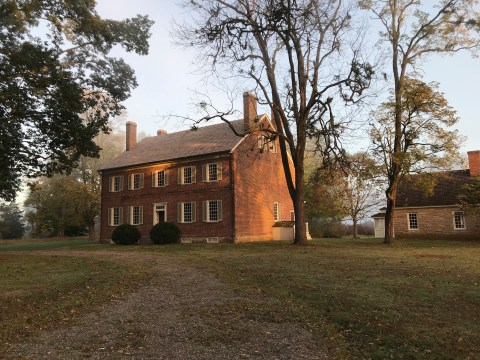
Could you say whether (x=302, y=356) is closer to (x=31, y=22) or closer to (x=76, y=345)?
(x=76, y=345)

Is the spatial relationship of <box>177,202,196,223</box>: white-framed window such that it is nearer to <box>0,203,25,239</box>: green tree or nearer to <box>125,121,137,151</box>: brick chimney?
<box>125,121,137,151</box>: brick chimney

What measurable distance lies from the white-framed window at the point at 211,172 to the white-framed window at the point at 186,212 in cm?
226

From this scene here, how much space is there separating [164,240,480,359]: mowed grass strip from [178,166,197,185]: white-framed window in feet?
54.0

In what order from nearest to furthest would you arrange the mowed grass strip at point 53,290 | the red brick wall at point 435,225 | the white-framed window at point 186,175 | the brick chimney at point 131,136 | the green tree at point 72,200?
the mowed grass strip at point 53,290 → the white-framed window at point 186,175 → the red brick wall at point 435,225 → the brick chimney at point 131,136 → the green tree at point 72,200

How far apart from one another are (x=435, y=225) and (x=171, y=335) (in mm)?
30813

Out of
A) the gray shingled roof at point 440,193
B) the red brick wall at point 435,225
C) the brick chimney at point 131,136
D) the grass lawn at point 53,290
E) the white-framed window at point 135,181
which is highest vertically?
the brick chimney at point 131,136

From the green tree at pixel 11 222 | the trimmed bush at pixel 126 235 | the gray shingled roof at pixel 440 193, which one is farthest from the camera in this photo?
the green tree at pixel 11 222

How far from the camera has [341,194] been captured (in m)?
38.5

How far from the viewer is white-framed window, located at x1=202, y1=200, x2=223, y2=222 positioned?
27.4 m

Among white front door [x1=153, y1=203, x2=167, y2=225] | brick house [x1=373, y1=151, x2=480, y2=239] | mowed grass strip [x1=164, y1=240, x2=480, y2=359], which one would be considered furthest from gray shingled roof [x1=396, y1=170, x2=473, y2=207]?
mowed grass strip [x1=164, y1=240, x2=480, y2=359]

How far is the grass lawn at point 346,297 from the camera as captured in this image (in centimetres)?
557

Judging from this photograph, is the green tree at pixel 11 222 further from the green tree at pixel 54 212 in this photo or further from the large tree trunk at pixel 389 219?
the large tree trunk at pixel 389 219

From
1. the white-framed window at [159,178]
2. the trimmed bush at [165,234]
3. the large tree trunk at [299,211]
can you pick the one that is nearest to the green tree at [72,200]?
the white-framed window at [159,178]

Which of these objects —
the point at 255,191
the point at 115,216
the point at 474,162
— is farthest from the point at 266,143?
the point at 474,162
